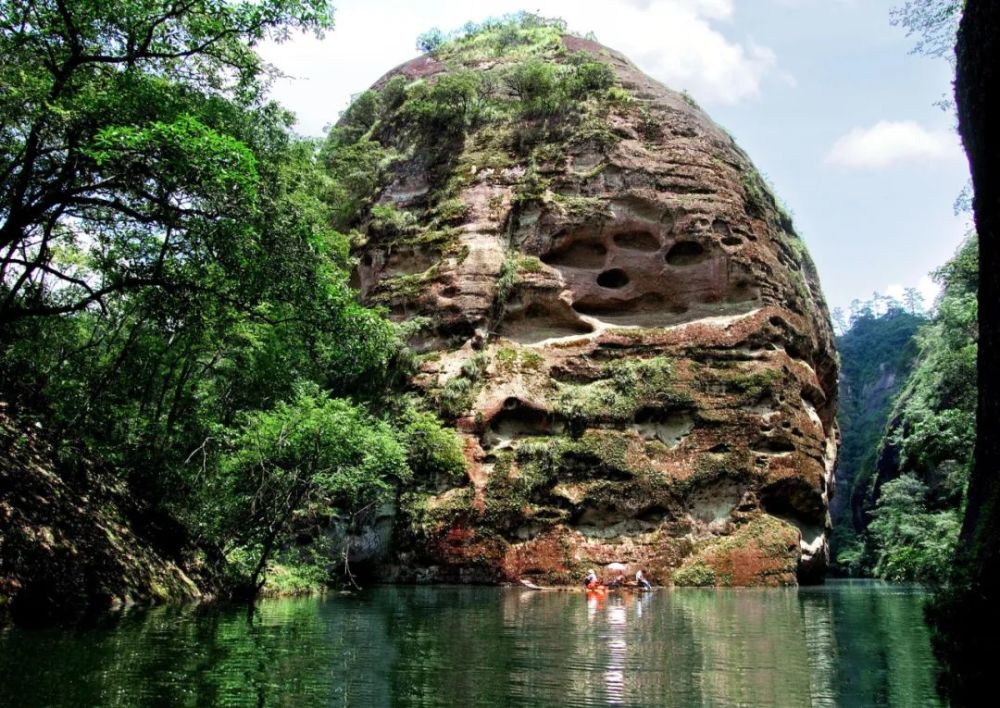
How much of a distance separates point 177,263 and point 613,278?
2151 cm

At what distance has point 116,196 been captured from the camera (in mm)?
11562

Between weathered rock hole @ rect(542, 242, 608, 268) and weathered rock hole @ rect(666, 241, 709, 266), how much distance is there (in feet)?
8.70

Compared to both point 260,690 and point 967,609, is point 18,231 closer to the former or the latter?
point 260,690

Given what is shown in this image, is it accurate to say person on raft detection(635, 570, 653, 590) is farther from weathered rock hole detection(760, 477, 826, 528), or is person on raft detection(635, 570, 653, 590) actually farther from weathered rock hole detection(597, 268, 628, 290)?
weathered rock hole detection(597, 268, 628, 290)

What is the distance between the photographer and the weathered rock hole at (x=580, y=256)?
3183cm

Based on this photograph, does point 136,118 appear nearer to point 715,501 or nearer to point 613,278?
point 715,501

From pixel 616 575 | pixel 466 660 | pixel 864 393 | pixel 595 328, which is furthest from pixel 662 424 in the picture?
pixel 864 393

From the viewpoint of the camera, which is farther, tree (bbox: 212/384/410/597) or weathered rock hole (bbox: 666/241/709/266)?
weathered rock hole (bbox: 666/241/709/266)

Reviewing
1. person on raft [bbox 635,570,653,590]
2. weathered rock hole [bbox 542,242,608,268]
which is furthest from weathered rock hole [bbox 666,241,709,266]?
person on raft [bbox 635,570,653,590]

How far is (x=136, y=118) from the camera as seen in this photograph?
1053 centimetres

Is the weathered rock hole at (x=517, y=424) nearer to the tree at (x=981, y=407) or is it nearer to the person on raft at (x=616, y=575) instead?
the person on raft at (x=616, y=575)

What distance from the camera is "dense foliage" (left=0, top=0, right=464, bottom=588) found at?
34.0ft

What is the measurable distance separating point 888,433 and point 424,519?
43.6 metres

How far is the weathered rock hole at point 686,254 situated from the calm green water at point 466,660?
18.7 m
